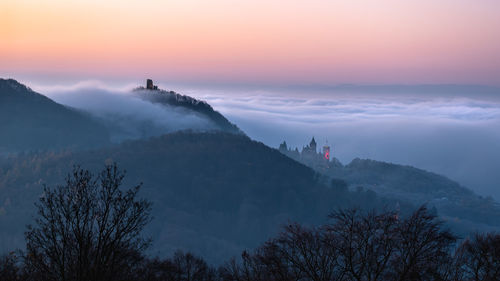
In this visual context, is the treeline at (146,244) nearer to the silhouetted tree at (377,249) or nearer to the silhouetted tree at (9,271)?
the silhouetted tree at (377,249)

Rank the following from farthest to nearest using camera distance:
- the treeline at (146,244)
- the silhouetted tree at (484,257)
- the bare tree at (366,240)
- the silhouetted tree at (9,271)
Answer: the silhouetted tree at (484,257), the silhouetted tree at (9,271), the bare tree at (366,240), the treeline at (146,244)

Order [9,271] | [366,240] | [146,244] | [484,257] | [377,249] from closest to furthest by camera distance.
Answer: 1. [146,244]
2. [366,240]
3. [377,249]
4. [484,257]
5. [9,271]

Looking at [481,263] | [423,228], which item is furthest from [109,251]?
[481,263]

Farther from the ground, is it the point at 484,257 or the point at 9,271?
the point at 484,257

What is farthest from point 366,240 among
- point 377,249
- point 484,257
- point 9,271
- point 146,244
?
point 9,271

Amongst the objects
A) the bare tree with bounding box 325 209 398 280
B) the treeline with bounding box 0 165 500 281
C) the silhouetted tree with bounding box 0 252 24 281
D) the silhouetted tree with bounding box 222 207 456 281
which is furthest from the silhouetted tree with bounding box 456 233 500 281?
the silhouetted tree with bounding box 0 252 24 281

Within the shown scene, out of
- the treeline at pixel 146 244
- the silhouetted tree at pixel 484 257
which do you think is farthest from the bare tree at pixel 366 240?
the silhouetted tree at pixel 484 257

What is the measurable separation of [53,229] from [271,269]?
12.6 m

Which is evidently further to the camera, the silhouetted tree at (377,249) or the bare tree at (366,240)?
the bare tree at (366,240)

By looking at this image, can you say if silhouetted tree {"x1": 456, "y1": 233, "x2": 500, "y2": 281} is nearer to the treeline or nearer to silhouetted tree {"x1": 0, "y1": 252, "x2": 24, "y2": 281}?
the treeline

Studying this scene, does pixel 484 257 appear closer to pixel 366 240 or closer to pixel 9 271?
pixel 366 240

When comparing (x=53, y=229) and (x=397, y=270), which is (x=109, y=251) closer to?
(x=53, y=229)

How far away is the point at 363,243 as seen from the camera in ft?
124

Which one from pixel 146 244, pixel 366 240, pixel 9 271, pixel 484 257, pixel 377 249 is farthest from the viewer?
pixel 9 271
